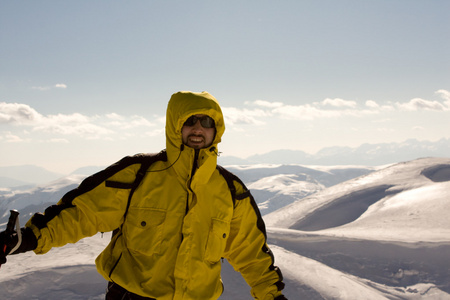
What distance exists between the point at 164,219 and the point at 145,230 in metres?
0.15

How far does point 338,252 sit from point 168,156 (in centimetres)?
706

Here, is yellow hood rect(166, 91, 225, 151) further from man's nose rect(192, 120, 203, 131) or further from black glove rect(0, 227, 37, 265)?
black glove rect(0, 227, 37, 265)

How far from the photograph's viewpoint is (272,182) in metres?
94.4

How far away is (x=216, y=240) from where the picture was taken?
249 cm

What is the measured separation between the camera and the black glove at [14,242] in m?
1.92

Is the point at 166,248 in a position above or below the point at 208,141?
below

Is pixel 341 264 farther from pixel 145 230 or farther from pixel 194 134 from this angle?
pixel 145 230

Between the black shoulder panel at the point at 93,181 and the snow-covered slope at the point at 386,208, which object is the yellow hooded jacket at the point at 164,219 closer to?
the black shoulder panel at the point at 93,181

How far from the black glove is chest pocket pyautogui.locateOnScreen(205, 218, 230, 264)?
115 cm

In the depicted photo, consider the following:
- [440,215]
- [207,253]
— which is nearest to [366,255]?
[440,215]

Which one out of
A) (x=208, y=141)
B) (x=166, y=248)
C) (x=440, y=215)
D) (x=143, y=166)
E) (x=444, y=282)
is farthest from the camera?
(x=440, y=215)

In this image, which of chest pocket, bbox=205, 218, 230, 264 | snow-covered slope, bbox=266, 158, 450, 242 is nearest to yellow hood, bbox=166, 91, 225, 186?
chest pocket, bbox=205, 218, 230, 264

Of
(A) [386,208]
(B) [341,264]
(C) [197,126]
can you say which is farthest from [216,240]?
(A) [386,208]

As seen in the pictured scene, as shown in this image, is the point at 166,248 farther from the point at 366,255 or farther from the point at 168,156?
the point at 366,255
